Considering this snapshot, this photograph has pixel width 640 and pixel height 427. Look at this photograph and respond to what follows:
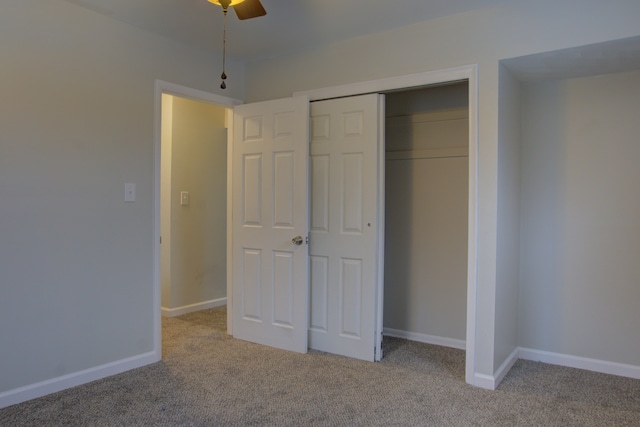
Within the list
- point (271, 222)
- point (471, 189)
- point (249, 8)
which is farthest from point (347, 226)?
point (249, 8)

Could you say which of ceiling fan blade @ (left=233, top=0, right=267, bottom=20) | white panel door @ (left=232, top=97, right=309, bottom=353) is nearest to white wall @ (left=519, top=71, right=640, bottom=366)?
white panel door @ (left=232, top=97, right=309, bottom=353)

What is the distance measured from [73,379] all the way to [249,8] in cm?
239

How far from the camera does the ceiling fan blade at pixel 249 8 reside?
2111 mm

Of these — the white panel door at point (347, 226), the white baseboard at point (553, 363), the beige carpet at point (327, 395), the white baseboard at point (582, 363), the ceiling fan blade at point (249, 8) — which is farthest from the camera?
the white panel door at point (347, 226)

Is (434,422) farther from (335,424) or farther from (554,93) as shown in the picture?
(554,93)

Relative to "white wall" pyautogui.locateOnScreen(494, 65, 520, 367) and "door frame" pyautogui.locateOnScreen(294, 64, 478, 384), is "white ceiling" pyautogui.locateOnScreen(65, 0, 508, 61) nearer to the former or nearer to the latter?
"door frame" pyautogui.locateOnScreen(294, 64, 478, 384)

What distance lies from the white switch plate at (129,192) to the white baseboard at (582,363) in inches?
119

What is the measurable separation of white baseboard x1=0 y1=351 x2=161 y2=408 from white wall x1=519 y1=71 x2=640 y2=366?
109 inches

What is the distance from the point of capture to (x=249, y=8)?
216cm

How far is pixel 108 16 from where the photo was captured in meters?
2.80

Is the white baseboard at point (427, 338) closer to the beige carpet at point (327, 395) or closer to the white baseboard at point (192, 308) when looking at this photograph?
the beige carpet at point (327, 395)

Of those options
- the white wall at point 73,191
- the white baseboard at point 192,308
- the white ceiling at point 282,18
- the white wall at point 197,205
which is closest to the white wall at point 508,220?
the white ceiling at point 282,18

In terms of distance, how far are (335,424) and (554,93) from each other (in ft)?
8.82

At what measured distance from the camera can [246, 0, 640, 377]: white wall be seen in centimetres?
239
